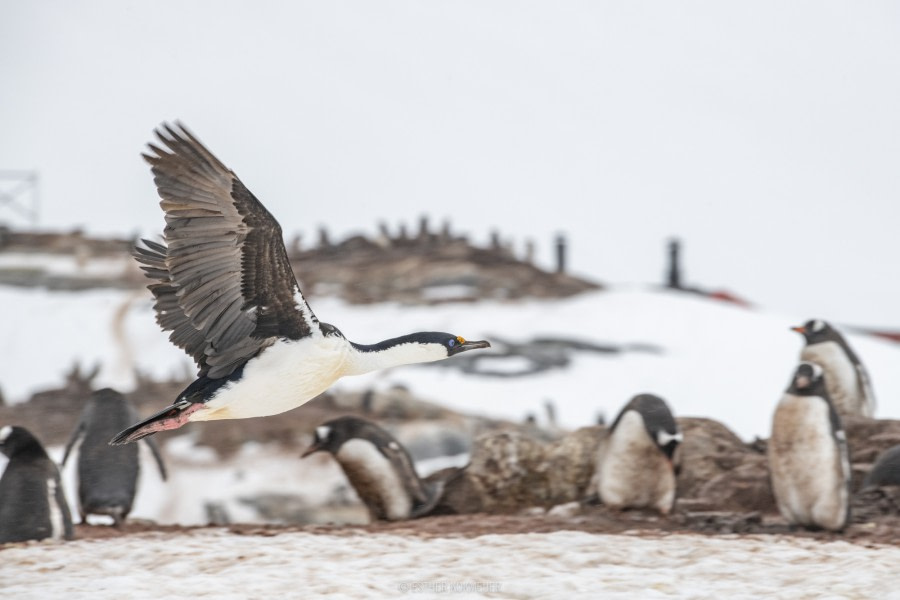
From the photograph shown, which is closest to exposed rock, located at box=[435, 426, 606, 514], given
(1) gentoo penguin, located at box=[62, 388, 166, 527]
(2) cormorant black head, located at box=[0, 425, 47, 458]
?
(1) gentoo penguin, located at box=[62, 388, 166, 527]

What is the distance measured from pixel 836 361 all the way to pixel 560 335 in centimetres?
949

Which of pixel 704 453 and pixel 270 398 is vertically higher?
pixel 270 398

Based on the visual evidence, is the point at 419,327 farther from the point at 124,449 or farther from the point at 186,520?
the point at 124,449

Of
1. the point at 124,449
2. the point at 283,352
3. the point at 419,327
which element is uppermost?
the point at 419,327

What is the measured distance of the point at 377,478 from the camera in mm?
6914

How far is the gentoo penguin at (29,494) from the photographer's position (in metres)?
5.53

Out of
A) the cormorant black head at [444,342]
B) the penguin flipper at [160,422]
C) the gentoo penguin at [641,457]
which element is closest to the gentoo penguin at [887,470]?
the gentoo penguin at [641,457]

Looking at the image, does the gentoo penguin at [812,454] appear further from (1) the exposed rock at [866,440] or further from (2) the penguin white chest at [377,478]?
(2) the penguin white chest at [377,478]

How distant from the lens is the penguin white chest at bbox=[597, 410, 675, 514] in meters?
6.31

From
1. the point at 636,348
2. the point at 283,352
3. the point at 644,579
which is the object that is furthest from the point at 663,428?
the point at 636,348

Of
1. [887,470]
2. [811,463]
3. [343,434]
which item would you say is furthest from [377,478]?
[887,470]

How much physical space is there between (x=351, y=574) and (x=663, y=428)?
7.31ft

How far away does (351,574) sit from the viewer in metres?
4.74

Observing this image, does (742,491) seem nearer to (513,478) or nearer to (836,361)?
(513,478)
